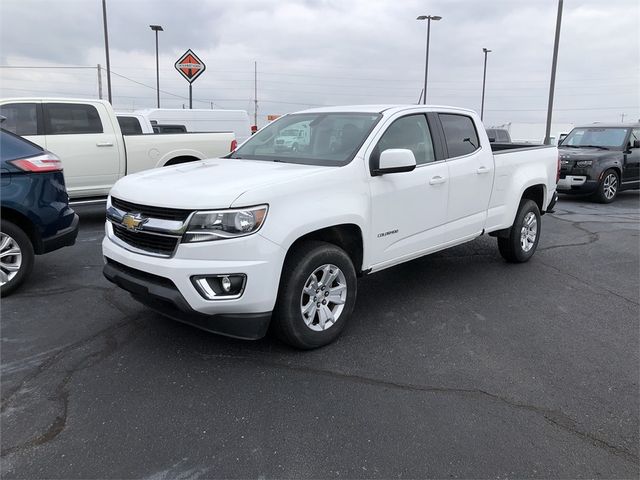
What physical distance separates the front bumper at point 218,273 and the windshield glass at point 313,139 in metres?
1.13

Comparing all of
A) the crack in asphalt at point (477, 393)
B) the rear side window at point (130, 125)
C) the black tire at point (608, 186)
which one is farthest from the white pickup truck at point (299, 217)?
the black tire at point (608, 186)

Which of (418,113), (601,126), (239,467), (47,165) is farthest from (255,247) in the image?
(601,126)

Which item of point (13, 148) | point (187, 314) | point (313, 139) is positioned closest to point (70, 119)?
point (13, 148)

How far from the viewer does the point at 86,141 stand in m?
8.08

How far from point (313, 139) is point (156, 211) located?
1.67m

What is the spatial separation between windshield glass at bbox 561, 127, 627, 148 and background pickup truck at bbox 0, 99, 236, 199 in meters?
10.5

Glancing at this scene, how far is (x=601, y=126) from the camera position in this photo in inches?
536

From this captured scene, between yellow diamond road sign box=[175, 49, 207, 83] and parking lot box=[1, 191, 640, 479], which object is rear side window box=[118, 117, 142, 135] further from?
parking lot box=[1, 191, 640, 479]

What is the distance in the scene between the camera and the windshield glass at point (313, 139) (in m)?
4.17

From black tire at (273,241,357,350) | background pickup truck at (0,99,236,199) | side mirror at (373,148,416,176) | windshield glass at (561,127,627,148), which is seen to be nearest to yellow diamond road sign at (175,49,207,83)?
background pickup truck at (0,99,236,199)

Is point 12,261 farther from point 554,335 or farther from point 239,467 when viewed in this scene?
point 554,335

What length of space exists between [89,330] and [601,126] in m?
13.9

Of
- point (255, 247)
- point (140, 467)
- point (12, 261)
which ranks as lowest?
point (140, 467)

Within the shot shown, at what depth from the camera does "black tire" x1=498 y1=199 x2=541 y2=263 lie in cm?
606
